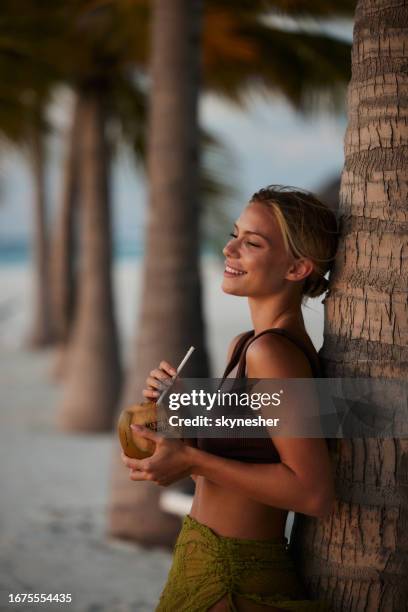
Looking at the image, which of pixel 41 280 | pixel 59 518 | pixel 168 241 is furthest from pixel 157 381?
pixel 41 280

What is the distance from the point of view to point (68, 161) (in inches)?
443

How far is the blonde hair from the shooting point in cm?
189

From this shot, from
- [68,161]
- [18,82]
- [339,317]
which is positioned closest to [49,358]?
[68,161]

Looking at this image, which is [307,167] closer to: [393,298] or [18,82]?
[18,82]

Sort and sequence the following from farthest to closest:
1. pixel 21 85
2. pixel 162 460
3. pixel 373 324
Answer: pixel 21 85 → pixel 373 324 → pixel 162 460

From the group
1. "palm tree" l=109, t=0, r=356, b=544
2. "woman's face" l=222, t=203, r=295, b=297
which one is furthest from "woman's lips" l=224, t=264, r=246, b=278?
"palm tree" l=109, t=0, r=356, b=544

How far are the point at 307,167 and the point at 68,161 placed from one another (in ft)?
147

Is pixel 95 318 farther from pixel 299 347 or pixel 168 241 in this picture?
pixel 299 347

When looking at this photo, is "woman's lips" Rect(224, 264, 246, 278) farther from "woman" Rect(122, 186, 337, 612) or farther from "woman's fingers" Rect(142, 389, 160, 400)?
"woman's fingers" Rect(142, 389, 160, 400)

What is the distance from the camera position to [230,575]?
1.88 metres

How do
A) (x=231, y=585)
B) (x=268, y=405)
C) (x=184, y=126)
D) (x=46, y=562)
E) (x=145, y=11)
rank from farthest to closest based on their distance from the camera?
(x=145, y=11) < (x=184, y=126) < (x=46, y=562) < (x=231, y=585) < (x=268, y=405)

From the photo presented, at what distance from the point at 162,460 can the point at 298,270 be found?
524 millimetres

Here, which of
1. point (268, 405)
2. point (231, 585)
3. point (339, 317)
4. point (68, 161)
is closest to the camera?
point (268, 405)

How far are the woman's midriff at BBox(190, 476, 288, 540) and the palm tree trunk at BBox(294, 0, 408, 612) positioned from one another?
15 cm
